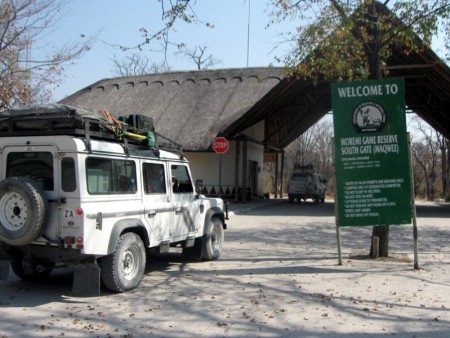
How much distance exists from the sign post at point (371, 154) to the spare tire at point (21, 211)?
5.64 metres

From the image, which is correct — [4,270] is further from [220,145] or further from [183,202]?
[220,145]

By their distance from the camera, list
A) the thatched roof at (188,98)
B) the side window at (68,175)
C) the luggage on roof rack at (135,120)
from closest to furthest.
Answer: the side window at (68,175) < the luggage on roof rack at (135,120) < the thatched roof at (188,98)

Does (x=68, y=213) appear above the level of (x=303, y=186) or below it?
below

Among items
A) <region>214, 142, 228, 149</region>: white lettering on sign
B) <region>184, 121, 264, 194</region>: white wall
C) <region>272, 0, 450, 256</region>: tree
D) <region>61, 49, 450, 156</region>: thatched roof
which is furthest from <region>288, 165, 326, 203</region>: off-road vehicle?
<region>272, 0, 450, 256</region>: tree

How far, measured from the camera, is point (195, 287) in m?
Result: 7.94

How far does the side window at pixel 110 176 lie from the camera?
22.6 ft

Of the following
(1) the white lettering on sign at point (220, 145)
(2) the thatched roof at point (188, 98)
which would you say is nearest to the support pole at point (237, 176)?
(2) the thatched roof at point (188, 98)

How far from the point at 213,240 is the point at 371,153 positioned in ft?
11.7

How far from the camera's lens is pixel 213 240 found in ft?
33.9

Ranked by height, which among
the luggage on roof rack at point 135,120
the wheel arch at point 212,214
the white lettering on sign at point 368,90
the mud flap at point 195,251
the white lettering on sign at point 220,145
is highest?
the white lettering on sign at point 220,145

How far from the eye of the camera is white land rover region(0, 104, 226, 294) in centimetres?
656

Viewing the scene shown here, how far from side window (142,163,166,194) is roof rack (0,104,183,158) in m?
0.70

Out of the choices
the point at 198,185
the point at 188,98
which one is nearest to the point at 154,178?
the point at 198,185

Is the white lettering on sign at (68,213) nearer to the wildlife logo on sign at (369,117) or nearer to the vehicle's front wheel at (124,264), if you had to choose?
the vehicle's front wheel at (124,264)
